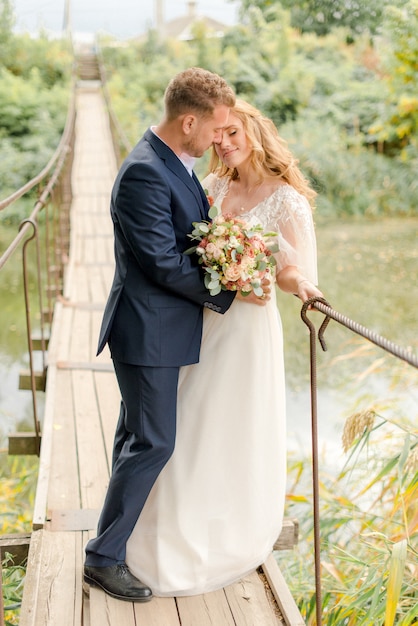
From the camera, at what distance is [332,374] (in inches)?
311

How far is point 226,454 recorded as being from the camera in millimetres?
2145

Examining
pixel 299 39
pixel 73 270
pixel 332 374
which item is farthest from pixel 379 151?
pixel 73 270

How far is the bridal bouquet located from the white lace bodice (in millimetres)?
219

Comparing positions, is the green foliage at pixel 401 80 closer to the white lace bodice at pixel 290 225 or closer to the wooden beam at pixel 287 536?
the white lace bodice at pixel 290 225

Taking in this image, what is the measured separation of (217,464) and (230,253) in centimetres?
65

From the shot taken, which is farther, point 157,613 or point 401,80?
point 401,80

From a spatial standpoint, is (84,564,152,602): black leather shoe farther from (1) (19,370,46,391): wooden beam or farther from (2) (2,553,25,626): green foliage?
(1) (19,370,46,391): wooden beam

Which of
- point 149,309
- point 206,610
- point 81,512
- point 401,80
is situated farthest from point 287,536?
point 401,80

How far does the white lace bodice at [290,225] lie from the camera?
219 cm

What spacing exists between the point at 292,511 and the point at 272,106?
43.8ft

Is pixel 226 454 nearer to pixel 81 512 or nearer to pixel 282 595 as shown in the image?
pixel 282 595

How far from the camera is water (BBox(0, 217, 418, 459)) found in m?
6.71

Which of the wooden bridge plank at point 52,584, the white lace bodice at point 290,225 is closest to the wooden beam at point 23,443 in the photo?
the wooden bridge plank at point 52,584

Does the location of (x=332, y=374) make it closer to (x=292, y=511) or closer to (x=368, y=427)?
(x=292, y=511)
